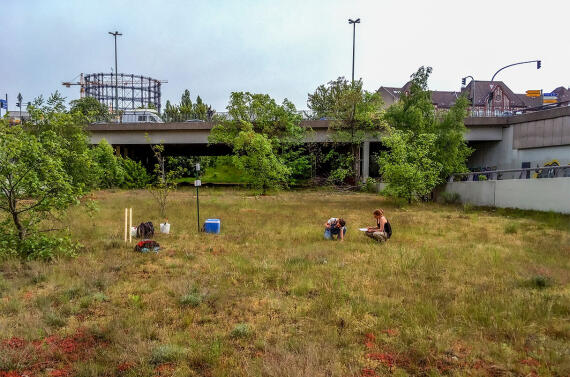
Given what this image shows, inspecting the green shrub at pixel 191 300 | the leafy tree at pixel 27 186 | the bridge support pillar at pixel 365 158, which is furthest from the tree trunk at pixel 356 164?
the green shrub at pixel 191 300

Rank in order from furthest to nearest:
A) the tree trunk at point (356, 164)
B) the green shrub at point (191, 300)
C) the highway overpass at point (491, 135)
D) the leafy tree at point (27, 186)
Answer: the tree trunk at point (356, 164), the highway overpass at point (491, 135), the leafy tree at point (27, 186), the green shrub at point (191, 300)

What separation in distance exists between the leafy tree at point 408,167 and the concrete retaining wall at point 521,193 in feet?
8.76

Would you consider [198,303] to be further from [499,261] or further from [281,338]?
[499,261]

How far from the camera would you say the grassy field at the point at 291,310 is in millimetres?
4641

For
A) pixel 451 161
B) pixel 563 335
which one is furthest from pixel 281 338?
pixel 451 161

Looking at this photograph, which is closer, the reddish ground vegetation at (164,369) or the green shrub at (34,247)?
the reddish ground vegetation at (164,369)

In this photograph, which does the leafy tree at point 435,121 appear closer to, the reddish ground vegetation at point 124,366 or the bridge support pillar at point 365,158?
the bridge support pillar at point 365,158

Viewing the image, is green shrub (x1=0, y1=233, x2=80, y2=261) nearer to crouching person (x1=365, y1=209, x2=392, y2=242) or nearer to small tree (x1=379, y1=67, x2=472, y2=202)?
crouching person (x1=365, y1=209, x2=392, y2=242)

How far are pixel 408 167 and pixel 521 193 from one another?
5725mm

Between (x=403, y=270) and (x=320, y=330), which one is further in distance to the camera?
(x=403, y=270)

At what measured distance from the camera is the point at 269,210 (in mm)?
20406

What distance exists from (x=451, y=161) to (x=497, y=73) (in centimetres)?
925

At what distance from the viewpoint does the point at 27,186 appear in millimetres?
9180

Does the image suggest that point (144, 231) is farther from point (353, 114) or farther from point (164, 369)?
point (353, 114)
